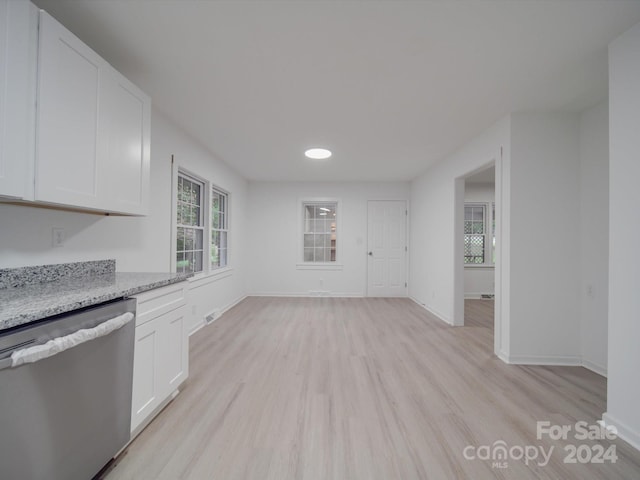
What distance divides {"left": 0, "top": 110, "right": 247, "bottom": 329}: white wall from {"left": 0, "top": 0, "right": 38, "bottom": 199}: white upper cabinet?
46cm

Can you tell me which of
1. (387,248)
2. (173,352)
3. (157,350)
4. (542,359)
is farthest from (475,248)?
(157,350)

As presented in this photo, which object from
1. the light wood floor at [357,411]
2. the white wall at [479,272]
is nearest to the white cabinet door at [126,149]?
the light wood floor at [357,411]

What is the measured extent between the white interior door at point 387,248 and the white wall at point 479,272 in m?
1.45

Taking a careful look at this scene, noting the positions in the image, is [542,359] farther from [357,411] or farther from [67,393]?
[67,393]

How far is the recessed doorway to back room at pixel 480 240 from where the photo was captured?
5.87m

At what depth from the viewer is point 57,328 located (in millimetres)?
1067

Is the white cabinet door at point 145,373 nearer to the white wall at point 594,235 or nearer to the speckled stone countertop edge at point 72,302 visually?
the speckled stone countertop edge at point 72,302

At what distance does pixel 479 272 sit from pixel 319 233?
12.2 ft

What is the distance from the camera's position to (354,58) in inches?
75.2

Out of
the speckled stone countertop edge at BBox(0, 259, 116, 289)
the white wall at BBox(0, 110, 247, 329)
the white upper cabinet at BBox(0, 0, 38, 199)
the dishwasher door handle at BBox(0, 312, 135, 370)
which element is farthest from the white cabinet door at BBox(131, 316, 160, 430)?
the white upper cabinet at BBox(0, 0, 38, 199)

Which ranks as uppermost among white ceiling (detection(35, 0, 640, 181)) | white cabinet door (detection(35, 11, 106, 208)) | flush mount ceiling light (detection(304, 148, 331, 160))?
white ceiling (detection(35, 0, 640, 181))

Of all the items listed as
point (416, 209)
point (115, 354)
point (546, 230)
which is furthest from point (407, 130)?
point (115, 354)

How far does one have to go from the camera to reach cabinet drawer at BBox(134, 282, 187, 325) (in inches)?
62.1

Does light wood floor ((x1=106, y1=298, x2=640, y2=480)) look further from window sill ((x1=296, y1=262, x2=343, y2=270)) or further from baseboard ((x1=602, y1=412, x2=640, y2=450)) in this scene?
window sill ((x1=296, y1=262, x2=343, y2=270))
